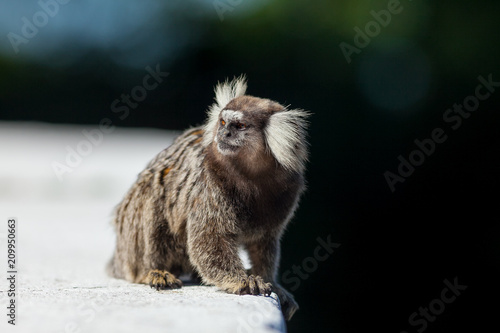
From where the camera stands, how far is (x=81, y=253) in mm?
3707

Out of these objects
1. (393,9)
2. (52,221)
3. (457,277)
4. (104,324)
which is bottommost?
(457,277)

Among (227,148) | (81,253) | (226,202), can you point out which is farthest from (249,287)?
(81,253)

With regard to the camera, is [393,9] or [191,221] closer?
[191,221]

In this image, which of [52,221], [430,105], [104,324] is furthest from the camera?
[430,105]

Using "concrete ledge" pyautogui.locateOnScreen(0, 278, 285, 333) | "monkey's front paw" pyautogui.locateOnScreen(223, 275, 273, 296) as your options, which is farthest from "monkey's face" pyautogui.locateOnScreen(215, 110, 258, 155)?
"concrete ledge" pyautogui.locateOnScreen(0, 278, 285, 333)

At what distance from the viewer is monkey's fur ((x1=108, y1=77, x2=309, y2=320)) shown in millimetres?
2664

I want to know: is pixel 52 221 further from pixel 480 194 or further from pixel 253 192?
pixel 480 194

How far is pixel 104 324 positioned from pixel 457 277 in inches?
231

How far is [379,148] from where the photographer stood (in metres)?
7.85

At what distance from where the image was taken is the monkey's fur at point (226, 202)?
8.74 ft

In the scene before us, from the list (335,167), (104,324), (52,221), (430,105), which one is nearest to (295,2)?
(430,105)

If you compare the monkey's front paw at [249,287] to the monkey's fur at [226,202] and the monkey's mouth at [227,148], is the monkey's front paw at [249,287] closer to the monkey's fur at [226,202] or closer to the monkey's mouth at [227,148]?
the monkey's fur at [226,202]

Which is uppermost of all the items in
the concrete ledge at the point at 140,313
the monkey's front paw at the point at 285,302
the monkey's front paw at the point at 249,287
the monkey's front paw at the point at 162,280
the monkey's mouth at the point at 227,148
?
the monkey's mouth at the point at 227,148

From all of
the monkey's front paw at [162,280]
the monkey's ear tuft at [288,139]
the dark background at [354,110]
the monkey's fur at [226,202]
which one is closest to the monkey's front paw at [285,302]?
the monkey's fur at [226,202]
